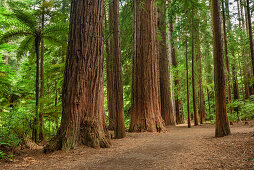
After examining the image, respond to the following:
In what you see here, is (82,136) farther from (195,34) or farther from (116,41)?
(195,34)

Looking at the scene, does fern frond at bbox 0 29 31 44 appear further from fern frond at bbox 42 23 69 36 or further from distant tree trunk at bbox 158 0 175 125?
distant tree trunk at bbox 158 0 175 125

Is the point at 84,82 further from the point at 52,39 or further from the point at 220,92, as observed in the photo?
the point at 220,92

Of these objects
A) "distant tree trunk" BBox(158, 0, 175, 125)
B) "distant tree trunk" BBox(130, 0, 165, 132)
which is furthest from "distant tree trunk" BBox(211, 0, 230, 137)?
"distant tree trunk" BBox(158, 0, 175, 125)

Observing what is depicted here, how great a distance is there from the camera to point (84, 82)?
5133mm

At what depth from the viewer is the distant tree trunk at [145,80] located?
9.80m

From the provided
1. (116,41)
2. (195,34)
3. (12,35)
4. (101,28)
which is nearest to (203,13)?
(195,34)

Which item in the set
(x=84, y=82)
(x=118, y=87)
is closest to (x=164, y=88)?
(x=118, y=87)

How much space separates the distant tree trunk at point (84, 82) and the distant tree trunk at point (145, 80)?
4.45 meters

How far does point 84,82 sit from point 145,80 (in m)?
5.42

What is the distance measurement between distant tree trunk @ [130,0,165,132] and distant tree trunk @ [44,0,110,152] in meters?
4.45

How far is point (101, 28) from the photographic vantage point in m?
5.60

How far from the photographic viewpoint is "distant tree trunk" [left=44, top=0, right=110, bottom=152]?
4848 millimetres

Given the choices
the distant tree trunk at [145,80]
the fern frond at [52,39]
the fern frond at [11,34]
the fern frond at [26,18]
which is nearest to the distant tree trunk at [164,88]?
the distant tree trunk at [145,80]

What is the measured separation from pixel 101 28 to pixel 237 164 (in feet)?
15.1
